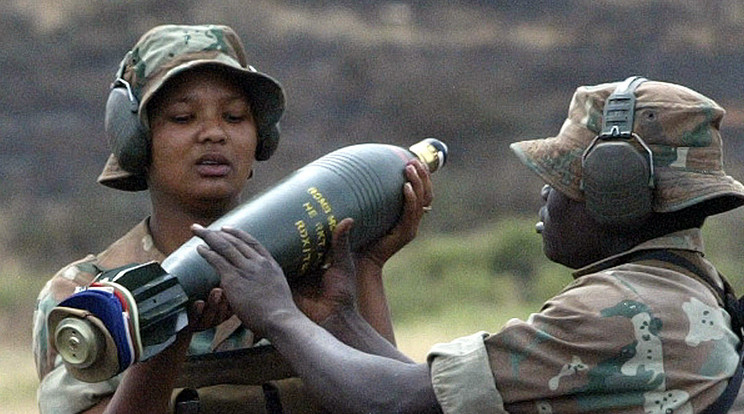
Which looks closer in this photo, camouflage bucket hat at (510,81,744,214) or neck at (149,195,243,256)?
camouflage bucket hat at (510,81,744,214)

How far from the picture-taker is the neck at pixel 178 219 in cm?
660

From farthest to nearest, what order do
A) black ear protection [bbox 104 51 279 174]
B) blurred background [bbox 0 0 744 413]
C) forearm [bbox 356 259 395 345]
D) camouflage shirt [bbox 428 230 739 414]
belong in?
blurred background [bbox 0 0 744 413]
forearm [bbox 356 259 395 345]
black ear protection [bbox 104 51 279 174]
camouflage shirt [bbox 428 230 739 414]

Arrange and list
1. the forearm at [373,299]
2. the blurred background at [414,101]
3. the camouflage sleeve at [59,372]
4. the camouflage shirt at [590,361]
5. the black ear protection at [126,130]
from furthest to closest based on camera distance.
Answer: the blurred background at [414,101] → the forearm at [373,299] → the black ear protection at [126,130] → the camouflage sleeve at [59,372] → the camouflage shirt at [590,361]

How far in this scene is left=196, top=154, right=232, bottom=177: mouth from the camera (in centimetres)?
651

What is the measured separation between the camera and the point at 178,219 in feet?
21.7

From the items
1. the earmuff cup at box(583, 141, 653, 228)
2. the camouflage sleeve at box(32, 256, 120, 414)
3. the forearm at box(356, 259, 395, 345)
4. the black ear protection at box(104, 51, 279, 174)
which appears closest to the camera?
the earmuff cup at box(583, 141, 653, 228)

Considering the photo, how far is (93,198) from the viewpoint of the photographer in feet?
66.5

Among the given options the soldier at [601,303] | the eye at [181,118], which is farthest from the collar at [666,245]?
the eye at [181,118]

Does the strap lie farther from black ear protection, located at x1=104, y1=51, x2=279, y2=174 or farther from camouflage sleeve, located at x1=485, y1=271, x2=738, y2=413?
black ear protection, located at x1=104, y1=51, x2=279, y2=174

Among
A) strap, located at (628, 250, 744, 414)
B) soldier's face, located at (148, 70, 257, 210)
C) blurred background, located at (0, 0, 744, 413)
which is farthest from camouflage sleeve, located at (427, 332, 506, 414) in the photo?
blurred background, located at (0, 0, 744, 413)

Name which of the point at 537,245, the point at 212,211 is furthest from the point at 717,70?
the point at 212,211

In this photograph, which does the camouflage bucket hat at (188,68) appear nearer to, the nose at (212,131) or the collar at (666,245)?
the nose at (212,131)

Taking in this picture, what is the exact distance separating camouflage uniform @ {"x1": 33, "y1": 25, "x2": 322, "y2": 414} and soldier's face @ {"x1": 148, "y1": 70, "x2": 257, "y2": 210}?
0.18ft

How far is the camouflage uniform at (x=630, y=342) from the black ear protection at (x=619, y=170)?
39 mm
